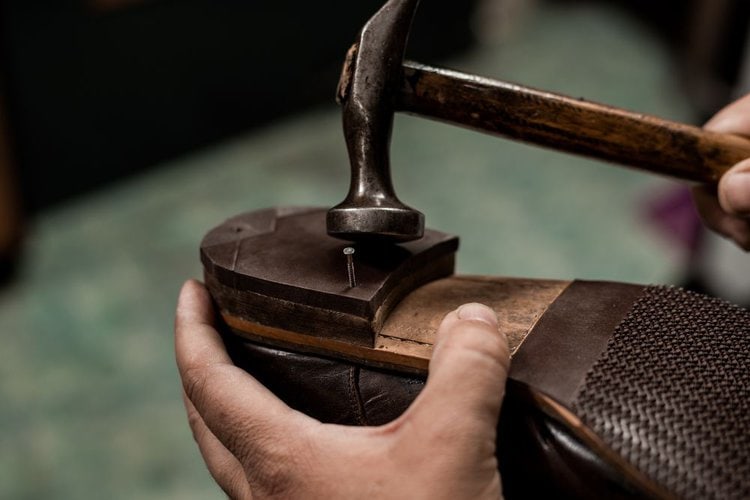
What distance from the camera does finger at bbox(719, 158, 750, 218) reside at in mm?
1052

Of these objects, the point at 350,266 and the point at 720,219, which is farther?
the point at 720,219

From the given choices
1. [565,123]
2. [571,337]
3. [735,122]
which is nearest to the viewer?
[571,337]

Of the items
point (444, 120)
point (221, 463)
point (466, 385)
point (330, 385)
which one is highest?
Result: point (444, 120)

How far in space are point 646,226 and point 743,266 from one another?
0.77 metres

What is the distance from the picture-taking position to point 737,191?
1.06 m

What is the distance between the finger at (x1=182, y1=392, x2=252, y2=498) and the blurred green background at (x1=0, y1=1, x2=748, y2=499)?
3.92ft

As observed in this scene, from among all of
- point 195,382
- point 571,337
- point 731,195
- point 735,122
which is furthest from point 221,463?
point 735,122

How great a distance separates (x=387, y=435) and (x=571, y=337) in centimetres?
23

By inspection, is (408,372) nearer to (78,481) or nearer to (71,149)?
(78,481)

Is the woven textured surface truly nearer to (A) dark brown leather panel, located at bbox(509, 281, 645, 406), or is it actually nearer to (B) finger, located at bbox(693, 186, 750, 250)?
(A) dark brown leather panel, located at bbox(509, 281, 645, 406)

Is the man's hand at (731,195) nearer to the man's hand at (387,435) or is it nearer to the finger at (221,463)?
the man's hand at (387,435)

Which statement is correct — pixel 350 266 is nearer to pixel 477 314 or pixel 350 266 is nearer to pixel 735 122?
pixel 477 314

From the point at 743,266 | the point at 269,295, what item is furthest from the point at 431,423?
the point at 743,266

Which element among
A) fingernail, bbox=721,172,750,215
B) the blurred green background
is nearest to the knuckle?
fingernail, bbox=721,172,750,215
